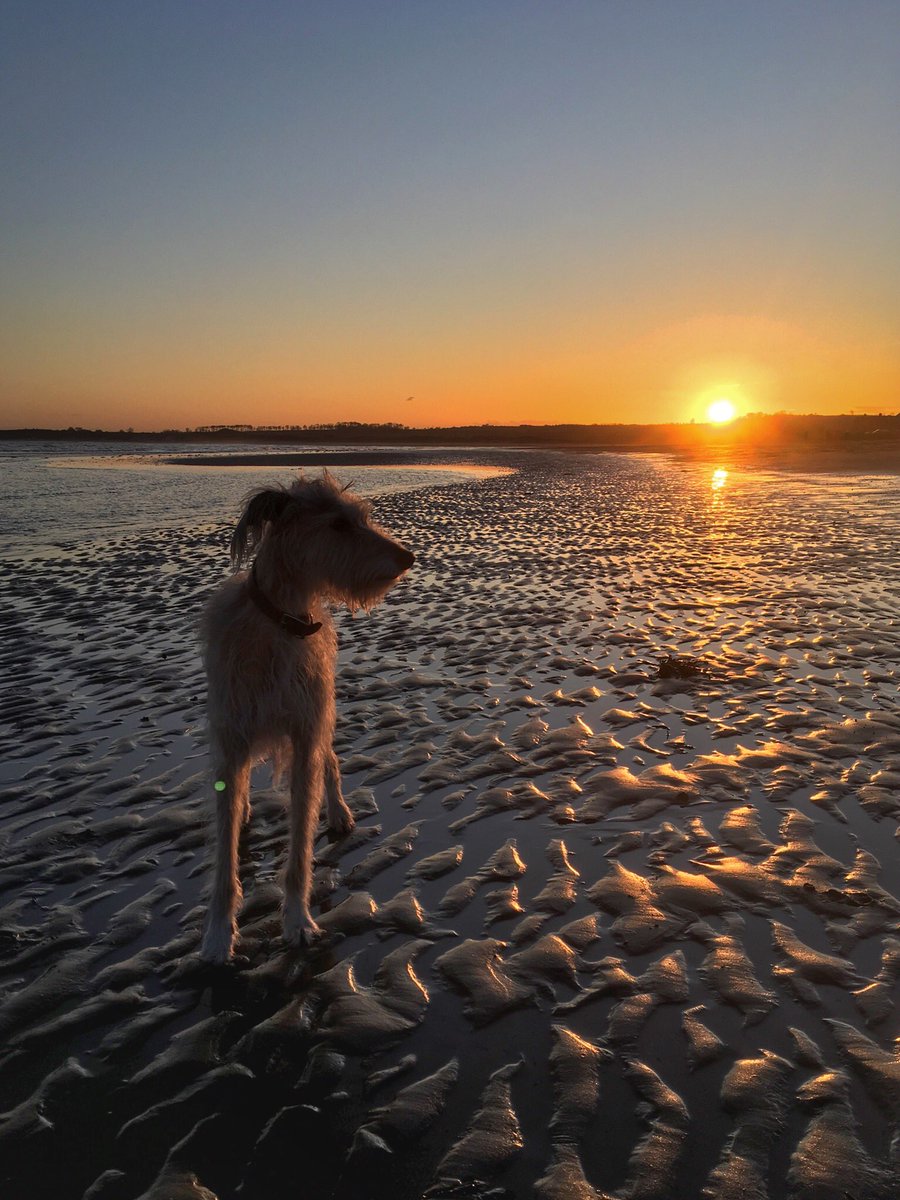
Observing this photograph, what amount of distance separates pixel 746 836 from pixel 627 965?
1.76 metres

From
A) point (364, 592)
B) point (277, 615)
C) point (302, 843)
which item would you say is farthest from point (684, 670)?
point (277, 615)

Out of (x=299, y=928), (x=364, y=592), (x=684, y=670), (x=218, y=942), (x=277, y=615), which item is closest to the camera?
(x=218, y=942)

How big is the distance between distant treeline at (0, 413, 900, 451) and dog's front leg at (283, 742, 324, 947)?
330 ft

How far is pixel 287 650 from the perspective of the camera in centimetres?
504

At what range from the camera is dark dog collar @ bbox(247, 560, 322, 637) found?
5031mm

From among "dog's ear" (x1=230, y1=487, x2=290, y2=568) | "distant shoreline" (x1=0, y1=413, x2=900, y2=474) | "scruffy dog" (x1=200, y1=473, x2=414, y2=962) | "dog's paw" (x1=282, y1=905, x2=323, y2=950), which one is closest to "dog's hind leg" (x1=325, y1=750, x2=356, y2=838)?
"scruffy dog" (x1=200, y1=473, x2=414, y2=962)

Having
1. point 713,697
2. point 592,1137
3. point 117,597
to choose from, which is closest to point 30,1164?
point 592,1137

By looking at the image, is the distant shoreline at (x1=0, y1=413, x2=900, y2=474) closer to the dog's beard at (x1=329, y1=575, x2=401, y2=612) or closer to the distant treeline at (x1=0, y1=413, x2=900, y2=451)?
the distant treeline at (x1=0, y1=413, x2=900, y2=451)

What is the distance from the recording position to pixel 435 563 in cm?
1761

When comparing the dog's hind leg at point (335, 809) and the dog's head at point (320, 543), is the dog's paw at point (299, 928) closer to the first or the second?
the dog's hind leg at point (335, 809)

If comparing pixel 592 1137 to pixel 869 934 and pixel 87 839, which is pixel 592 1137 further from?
pixel 87 839

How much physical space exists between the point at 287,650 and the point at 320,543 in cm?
77

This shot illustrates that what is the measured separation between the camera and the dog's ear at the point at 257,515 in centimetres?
513

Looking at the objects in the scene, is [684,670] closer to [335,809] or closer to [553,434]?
[335,809]
